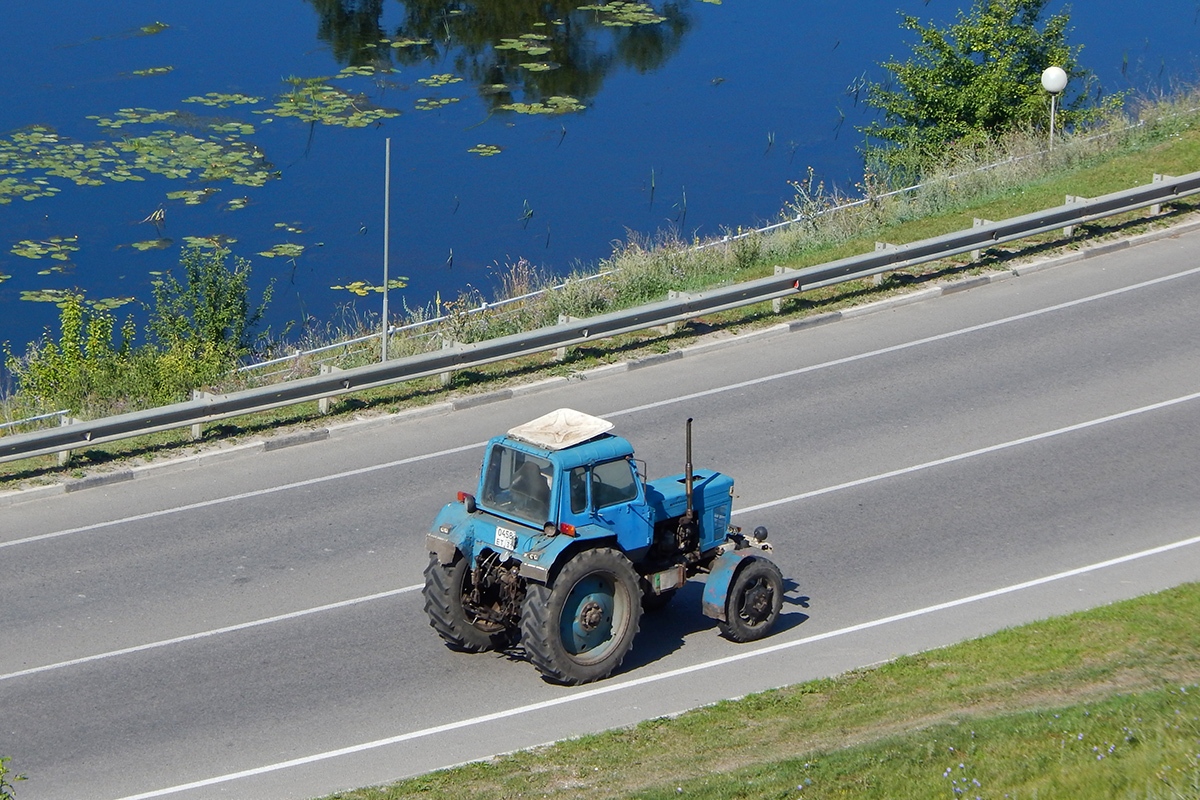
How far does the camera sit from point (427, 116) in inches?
1453

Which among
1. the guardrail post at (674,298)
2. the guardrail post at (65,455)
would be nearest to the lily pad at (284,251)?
the guardrail post at (674,298)

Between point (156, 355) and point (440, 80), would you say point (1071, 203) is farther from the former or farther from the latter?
point (440, 80)

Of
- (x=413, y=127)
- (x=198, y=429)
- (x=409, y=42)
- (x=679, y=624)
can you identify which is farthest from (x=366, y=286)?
(x=409, y=42)

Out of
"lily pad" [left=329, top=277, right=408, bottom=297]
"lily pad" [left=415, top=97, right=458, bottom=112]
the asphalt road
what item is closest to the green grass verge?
the asphalt road

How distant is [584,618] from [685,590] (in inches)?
88.9

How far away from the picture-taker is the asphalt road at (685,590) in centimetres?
1212

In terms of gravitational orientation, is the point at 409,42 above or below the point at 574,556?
above

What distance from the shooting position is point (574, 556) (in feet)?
40.0

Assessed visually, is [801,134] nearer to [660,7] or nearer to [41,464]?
[660,7]

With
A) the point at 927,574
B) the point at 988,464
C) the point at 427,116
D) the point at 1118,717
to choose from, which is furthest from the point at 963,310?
the point at 427,116

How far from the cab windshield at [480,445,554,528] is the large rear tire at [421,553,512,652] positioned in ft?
1.96

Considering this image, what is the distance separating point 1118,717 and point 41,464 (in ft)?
42.0

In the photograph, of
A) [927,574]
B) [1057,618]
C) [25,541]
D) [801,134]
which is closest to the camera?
[1057,618]

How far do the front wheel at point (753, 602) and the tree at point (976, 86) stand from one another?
58.7 feet
